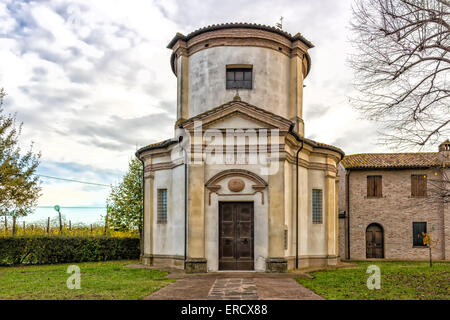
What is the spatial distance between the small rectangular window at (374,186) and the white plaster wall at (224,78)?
445 inches

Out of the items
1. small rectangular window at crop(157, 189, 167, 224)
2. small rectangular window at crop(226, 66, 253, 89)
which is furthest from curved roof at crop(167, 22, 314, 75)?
small rectangular window at crop(157, 189, 167, 224)

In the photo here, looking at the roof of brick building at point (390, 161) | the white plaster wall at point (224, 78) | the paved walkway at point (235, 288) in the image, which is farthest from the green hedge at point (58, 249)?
the roof of brick building at point (390, 161)

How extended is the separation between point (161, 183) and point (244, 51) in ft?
22.6

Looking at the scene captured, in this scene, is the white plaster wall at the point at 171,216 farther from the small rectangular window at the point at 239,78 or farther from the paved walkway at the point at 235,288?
the small rectangular window at the point at 239,78

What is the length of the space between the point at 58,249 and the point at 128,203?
23.9 ft

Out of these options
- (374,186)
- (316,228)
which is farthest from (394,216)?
(316,228)

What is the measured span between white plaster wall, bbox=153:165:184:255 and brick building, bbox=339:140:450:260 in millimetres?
13140

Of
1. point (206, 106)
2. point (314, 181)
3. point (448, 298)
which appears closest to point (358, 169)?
point (314, 181)

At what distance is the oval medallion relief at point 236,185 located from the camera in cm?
1517

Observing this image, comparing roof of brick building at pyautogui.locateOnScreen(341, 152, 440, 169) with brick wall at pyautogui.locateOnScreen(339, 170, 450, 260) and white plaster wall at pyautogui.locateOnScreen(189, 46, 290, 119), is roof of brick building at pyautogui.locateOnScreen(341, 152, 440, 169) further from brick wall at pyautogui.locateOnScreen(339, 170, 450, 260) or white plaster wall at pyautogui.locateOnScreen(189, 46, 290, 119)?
white plaster wall at pyautogui.locateOnScreen(189, 46, 290, 119)

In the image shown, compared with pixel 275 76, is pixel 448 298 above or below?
below

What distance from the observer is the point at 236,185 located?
49.8ft
